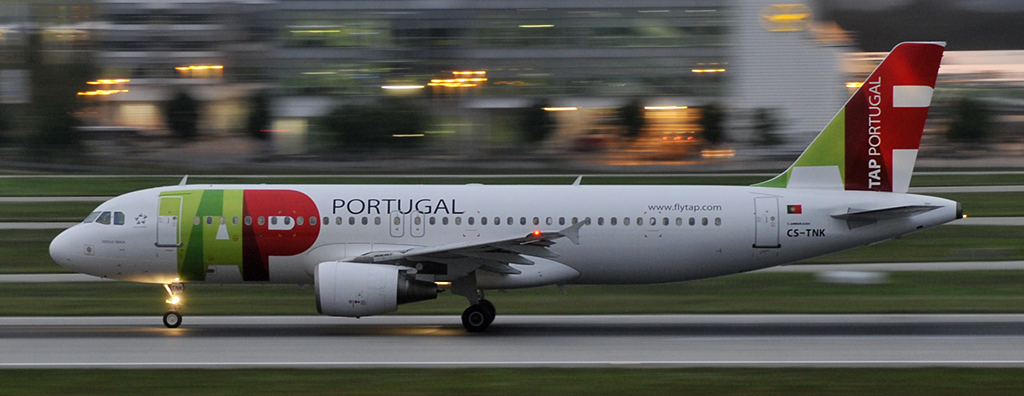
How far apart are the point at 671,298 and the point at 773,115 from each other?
139 feet

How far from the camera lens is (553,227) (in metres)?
20.8

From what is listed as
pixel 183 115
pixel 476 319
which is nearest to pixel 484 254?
pixel 476 319

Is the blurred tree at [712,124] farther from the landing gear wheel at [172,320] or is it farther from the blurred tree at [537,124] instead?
the landing gear wheel at [172,320]

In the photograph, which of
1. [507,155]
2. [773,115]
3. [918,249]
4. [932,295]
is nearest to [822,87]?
[773,115]

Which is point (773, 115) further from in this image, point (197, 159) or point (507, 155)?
point (197, 159)

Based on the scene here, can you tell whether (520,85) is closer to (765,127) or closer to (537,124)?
(537,124)

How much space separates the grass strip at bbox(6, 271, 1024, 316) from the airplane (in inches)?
85.3

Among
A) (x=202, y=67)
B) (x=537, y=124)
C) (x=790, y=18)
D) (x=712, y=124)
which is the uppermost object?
(x=790, y=18)

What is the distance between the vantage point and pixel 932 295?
25.1 metres

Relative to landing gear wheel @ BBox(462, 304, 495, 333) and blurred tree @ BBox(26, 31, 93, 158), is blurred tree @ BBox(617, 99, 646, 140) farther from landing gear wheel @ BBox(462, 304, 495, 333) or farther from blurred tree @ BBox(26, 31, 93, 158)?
landing gear wheel @ BBox(462, 304, 495, 333)

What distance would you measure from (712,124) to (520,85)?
1175 centimetres

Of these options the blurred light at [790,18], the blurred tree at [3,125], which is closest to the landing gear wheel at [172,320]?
the blurred tree at [3,125]

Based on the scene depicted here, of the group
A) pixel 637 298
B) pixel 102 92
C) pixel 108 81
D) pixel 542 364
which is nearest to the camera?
pixel 542 364
